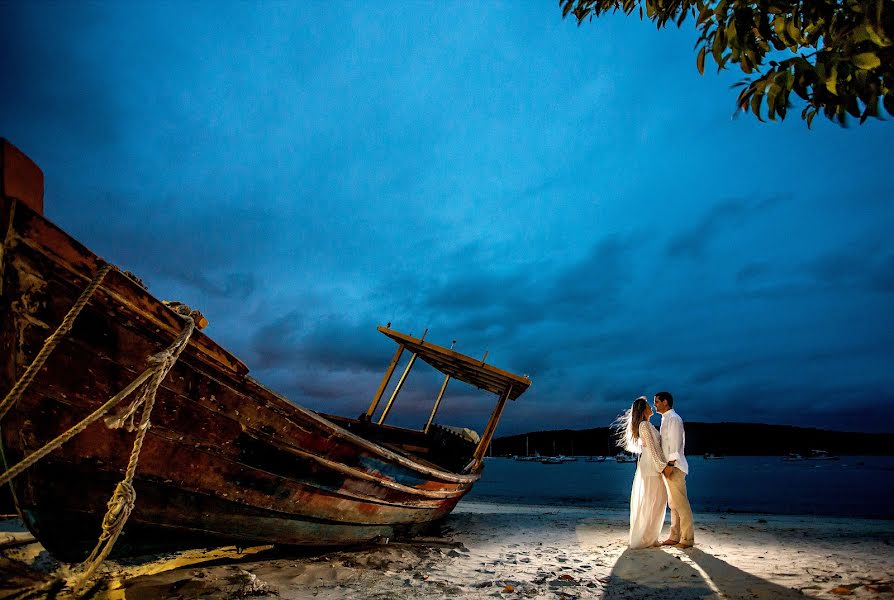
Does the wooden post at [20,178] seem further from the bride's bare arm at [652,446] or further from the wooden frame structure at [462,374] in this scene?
the bride's bare arm at [652,446]

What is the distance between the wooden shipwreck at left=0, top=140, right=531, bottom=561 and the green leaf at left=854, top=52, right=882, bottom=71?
3850mm

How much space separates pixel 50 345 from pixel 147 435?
1022mm

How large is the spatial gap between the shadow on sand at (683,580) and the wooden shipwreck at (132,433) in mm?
2913

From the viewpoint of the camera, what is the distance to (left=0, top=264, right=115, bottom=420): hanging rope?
2273 mm

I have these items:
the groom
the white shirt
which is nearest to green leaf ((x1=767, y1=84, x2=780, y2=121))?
the groom

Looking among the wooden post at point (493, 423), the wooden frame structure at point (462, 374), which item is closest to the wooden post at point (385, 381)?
the wooden frame structure at point (462, 374)

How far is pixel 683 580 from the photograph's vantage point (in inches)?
181

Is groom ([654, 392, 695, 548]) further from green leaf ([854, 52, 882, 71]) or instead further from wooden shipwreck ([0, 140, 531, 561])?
green leaf ([854, 52, 882, 71])

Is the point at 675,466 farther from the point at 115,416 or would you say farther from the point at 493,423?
the point at 115,416

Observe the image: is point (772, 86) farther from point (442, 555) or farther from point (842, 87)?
point (442, 555)

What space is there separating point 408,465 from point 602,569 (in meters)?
2.57

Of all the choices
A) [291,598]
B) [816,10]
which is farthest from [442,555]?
[816,10]

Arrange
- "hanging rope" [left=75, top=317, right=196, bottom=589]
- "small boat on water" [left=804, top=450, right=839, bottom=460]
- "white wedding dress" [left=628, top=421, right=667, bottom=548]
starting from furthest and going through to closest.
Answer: "small boat on water" [left=804, top=450, right=839, bottom=460] → "white wedding dress" [left=628, top=421, right=667, bottom=548] → "hanging rope" [left=75, top=317, right=196, bottom=589]

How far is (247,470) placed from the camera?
12.0 ft
